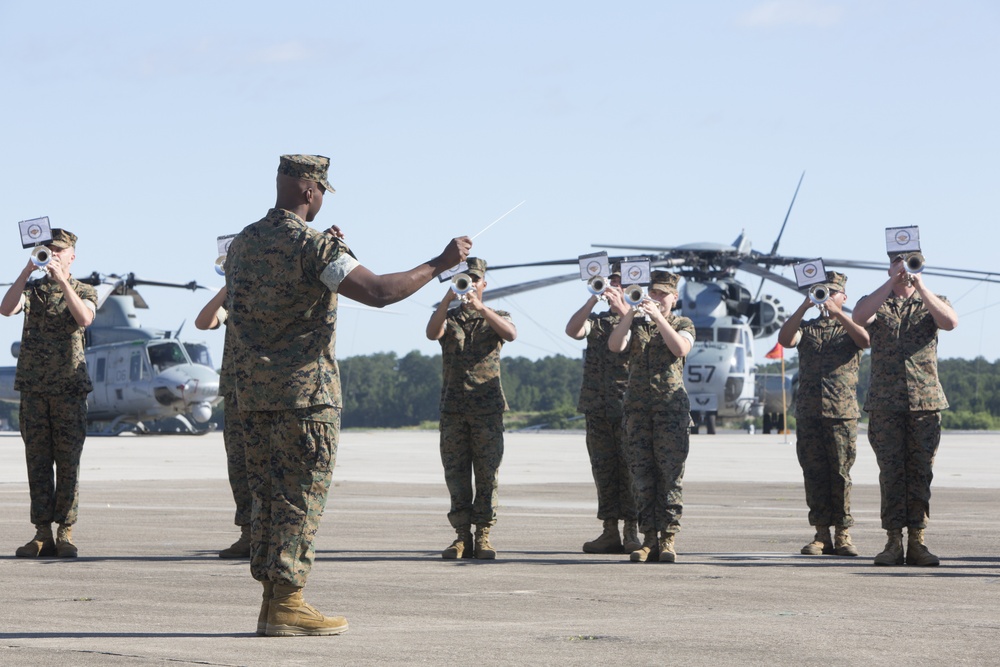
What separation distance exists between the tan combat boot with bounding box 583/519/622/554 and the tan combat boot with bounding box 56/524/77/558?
3.57 metres

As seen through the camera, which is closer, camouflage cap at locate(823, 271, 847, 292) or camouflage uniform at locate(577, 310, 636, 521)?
camouflage cap at locate(823, 271, 847, 292)

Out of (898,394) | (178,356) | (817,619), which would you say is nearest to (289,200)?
(817,619)

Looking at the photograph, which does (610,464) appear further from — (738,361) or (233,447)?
(738,361)

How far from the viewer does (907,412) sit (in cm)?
999

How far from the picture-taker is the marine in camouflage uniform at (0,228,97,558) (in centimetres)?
1023

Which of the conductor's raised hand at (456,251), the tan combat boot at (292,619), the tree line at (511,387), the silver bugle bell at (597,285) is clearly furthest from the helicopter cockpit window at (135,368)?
the tree line at (511,387)

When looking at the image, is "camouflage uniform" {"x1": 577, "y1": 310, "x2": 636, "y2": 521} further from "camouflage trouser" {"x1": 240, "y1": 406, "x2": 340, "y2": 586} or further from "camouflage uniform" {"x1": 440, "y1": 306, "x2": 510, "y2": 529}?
"camouflage trouser" {"x1": 240, "y1": 406, "x2": 340, "y2": 586}

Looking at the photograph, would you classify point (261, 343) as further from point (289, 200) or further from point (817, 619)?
point (817, 619)

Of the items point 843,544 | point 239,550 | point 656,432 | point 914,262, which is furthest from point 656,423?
point 239,550

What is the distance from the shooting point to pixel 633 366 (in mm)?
10516

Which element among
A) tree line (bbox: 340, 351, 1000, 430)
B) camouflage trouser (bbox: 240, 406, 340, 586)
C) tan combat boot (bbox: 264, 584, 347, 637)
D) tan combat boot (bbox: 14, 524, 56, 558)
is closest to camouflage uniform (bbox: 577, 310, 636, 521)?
tan combat boot (bbox: 14, 524, 56, 558)

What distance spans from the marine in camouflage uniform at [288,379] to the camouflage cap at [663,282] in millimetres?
4342

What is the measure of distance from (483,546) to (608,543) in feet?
3.36

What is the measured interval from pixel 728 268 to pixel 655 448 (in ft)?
118
